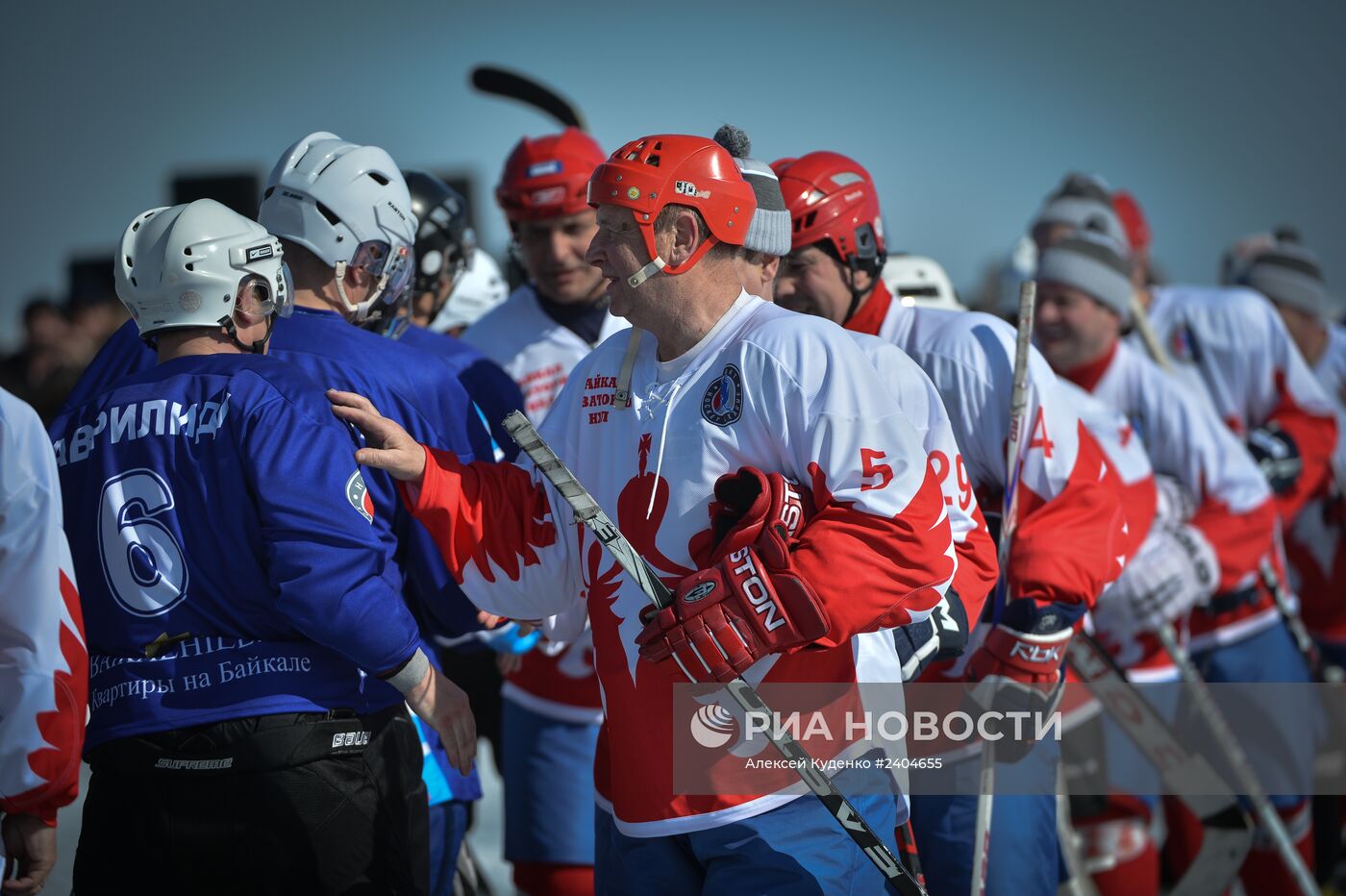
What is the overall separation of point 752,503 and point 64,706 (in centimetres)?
138

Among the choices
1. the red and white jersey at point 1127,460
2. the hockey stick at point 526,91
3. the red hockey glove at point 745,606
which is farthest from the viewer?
the hockey stick at point 526,91

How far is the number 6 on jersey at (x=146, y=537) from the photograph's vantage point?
2.79m

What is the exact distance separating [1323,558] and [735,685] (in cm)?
524

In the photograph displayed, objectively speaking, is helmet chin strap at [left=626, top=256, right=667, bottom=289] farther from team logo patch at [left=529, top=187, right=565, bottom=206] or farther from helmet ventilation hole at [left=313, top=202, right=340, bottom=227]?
team logo patch at [left=529, top=187, right=565, bottom=206]

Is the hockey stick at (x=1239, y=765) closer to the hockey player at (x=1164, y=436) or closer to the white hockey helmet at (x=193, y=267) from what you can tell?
the hockey player at (x=1164, y=436)

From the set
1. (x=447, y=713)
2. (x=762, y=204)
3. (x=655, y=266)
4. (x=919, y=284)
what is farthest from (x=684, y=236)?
(x=919, y=284)

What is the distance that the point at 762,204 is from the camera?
2.96 m

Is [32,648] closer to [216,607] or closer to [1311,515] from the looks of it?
[216,607]

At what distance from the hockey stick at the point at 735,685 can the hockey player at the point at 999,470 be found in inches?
38.6

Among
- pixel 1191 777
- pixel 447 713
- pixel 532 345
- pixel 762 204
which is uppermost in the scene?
pixel 762 204

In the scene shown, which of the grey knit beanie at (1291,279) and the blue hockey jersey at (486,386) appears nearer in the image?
the blue hockey jersey at (486,386)

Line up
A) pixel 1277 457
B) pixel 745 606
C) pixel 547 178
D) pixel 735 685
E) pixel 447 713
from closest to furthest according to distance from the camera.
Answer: pixel 745 606 < pixel 735 685 < pixel 447 713 < pixel 547 178 < pixel 1277 457

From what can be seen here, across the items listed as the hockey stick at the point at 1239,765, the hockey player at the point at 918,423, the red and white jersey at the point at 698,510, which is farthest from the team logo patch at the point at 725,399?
the hockey stick at the point at 1239,765

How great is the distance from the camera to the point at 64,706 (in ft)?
8.65
